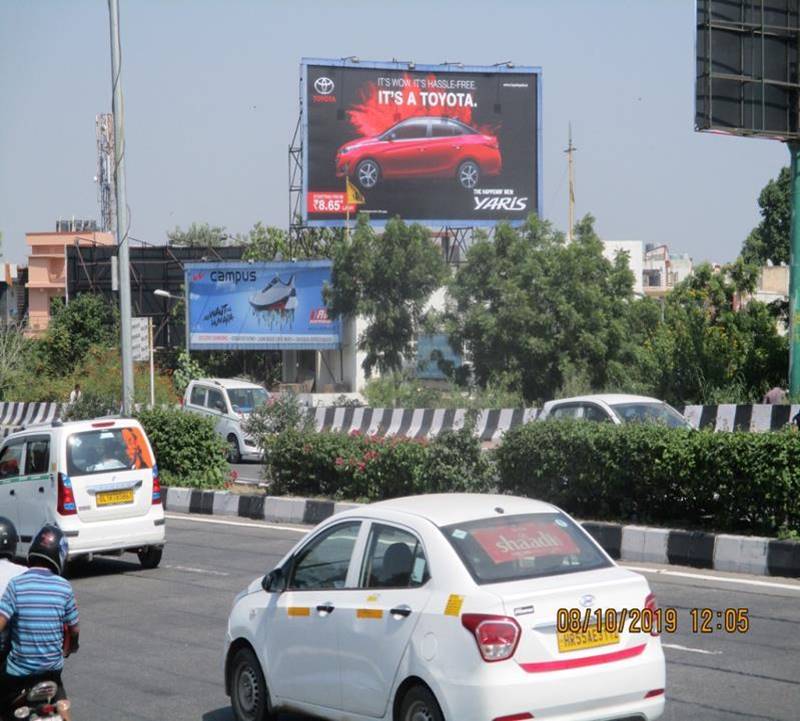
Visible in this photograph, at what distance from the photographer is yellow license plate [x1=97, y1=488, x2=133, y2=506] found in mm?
14195

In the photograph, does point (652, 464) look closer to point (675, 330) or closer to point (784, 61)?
point (784, 61)

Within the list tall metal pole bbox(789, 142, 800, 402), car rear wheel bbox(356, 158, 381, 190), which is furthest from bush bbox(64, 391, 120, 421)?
car rear wheel bbox(356, 158, 381, 190)

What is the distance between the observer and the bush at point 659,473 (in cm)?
1234

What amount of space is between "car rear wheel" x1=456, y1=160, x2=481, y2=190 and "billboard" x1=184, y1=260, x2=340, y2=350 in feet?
20.6

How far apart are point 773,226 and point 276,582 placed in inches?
2590

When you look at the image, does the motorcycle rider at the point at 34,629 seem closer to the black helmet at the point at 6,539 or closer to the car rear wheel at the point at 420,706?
the black helmet at the point at 6,539

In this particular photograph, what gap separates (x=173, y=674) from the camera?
9258mm

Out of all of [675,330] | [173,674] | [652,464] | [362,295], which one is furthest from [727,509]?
[362,295]

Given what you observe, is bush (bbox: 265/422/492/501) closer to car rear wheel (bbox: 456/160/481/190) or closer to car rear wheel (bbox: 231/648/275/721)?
car rear wheel (bbox: 231/648/275/721)

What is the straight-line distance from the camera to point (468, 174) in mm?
47906

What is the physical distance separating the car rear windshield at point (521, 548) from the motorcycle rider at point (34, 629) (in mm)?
2060

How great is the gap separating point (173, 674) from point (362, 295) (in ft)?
117

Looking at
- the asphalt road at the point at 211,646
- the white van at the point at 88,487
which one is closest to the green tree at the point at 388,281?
the asphalt road at the point at 211,646

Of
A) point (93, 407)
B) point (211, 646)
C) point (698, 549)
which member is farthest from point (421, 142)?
point (211, 646)
